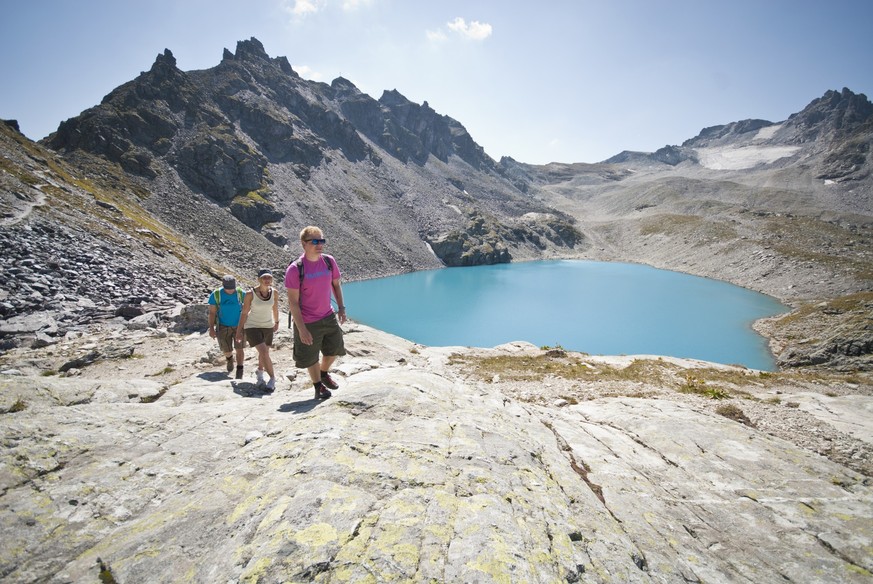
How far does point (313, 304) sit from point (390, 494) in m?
4.51

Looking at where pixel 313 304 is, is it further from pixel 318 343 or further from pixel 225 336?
pixel 225 336

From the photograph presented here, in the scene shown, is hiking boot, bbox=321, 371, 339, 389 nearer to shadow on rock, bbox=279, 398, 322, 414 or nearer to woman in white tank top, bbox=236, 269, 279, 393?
shadow on rock, bbox=279, 398, 322, 414

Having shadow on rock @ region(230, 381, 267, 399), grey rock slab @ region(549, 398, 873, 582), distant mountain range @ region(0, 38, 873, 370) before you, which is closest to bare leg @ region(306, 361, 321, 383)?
shadow on rock @ region(230, 381, 267, 399)

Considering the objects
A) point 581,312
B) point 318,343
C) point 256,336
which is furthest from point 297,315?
point 581,312

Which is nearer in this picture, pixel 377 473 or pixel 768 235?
pixel 377 473

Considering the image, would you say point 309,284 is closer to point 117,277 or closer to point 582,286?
point 117,277

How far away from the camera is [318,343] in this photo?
793cm

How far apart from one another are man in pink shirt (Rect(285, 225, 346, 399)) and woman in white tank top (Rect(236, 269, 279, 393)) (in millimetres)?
2839

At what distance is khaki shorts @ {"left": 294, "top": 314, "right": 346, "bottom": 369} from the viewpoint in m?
7.73

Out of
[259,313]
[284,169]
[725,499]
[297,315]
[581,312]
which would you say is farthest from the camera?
[284,169]

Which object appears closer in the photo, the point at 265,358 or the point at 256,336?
the point at 265,358

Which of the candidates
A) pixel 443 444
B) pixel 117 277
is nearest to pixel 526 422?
pixel 443 444

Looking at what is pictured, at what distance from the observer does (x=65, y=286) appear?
1980cm

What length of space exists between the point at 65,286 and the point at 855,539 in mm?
30568
